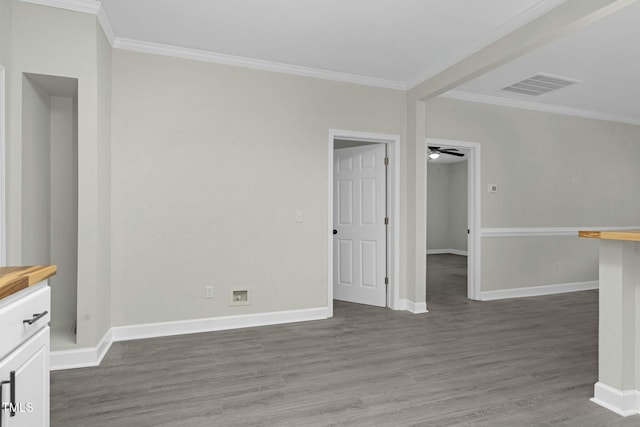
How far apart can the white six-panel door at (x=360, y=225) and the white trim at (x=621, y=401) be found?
257 cm

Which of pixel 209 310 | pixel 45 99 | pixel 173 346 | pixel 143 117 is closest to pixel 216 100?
pixel 143 117

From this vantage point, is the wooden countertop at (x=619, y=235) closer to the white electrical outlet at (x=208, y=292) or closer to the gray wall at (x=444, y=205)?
the white electrical outlet at (x=208, y=292)

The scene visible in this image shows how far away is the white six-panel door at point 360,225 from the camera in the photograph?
4719mm

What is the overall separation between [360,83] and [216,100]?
163 cm

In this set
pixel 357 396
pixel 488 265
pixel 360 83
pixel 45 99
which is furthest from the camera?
pixel 488 265

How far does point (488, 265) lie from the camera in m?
5.15

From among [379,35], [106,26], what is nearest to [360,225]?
[379,35]

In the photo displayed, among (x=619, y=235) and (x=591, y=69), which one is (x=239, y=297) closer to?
(x=619, y=235)

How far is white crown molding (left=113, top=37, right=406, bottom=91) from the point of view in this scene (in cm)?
351

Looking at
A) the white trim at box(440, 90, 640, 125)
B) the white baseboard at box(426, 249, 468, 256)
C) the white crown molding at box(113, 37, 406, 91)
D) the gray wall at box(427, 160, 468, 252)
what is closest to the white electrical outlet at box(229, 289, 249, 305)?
the white crown molding at box(113, 37, 406, 91)

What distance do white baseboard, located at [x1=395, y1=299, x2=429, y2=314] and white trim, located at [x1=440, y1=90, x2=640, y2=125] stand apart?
2.59m

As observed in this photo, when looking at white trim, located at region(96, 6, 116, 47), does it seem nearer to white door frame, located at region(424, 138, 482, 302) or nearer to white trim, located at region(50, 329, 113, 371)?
white trim, located at region(50, 329, 113, 371)

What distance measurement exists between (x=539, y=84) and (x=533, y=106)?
0.88m

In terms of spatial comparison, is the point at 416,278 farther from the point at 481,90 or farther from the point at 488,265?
the point at 481,90
